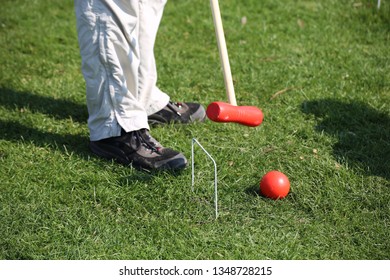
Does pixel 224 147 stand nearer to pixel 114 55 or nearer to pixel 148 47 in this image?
pixel 148 47

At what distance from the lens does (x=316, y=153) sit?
377 cm

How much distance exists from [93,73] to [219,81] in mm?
1497

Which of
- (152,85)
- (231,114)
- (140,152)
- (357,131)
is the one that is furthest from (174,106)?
(357,131)

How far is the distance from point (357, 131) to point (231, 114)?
1.27 meters

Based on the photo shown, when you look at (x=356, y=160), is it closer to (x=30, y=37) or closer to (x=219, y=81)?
(x=219, y=81)

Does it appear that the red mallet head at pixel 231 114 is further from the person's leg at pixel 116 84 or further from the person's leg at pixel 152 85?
the person's leg at pixel 152 85

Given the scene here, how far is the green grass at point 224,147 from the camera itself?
3.05 meters

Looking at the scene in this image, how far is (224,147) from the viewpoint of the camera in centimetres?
385

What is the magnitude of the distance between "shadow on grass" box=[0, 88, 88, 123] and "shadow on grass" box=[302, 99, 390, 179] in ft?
5.05

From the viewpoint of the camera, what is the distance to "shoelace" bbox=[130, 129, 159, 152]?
3.60m

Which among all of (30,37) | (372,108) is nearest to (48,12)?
(30,37)

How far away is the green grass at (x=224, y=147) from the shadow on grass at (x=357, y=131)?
11 millimetres

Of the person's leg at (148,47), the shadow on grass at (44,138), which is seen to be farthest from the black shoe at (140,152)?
the person's leg at (148,47)

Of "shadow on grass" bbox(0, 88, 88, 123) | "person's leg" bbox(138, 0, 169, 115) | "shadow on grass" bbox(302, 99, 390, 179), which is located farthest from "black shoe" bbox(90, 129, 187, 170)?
"shadow on grass" bbox(302, 99, 390, 179)
